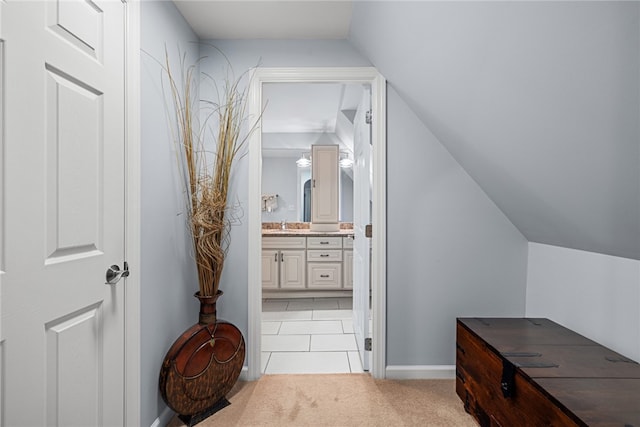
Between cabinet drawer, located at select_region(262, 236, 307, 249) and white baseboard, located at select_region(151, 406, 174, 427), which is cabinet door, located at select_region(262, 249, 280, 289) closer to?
cabinet drawer, located at select_region(262, 236, 307, 249)

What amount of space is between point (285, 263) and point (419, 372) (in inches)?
95.0

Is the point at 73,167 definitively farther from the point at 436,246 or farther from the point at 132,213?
the point at 436,246

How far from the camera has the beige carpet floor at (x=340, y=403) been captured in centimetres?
189

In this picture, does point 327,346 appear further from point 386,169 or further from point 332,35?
point 332,35

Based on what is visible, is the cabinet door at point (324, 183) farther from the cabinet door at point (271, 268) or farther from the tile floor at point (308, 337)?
the tile floor at point (308, 337)

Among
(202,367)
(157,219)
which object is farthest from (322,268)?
(157,219)

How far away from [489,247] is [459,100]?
110cm

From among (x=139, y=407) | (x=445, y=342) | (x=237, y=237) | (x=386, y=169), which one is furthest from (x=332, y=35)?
(x=139, y=407)

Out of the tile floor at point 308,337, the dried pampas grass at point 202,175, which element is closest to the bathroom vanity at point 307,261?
the tile floor at point 308,337

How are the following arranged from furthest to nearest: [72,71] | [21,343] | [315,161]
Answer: [315,161]
[72,71]
[21,343]

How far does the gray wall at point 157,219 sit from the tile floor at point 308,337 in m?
0.92

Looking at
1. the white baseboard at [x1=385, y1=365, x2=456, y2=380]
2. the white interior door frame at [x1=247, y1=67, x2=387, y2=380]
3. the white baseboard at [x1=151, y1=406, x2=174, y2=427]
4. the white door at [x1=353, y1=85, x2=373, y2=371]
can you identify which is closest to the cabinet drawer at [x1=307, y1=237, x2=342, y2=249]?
the white door at [x1=353, y1=85, x2=373, y2=371]

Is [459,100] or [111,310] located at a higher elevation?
[459,100]

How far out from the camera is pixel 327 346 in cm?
294
